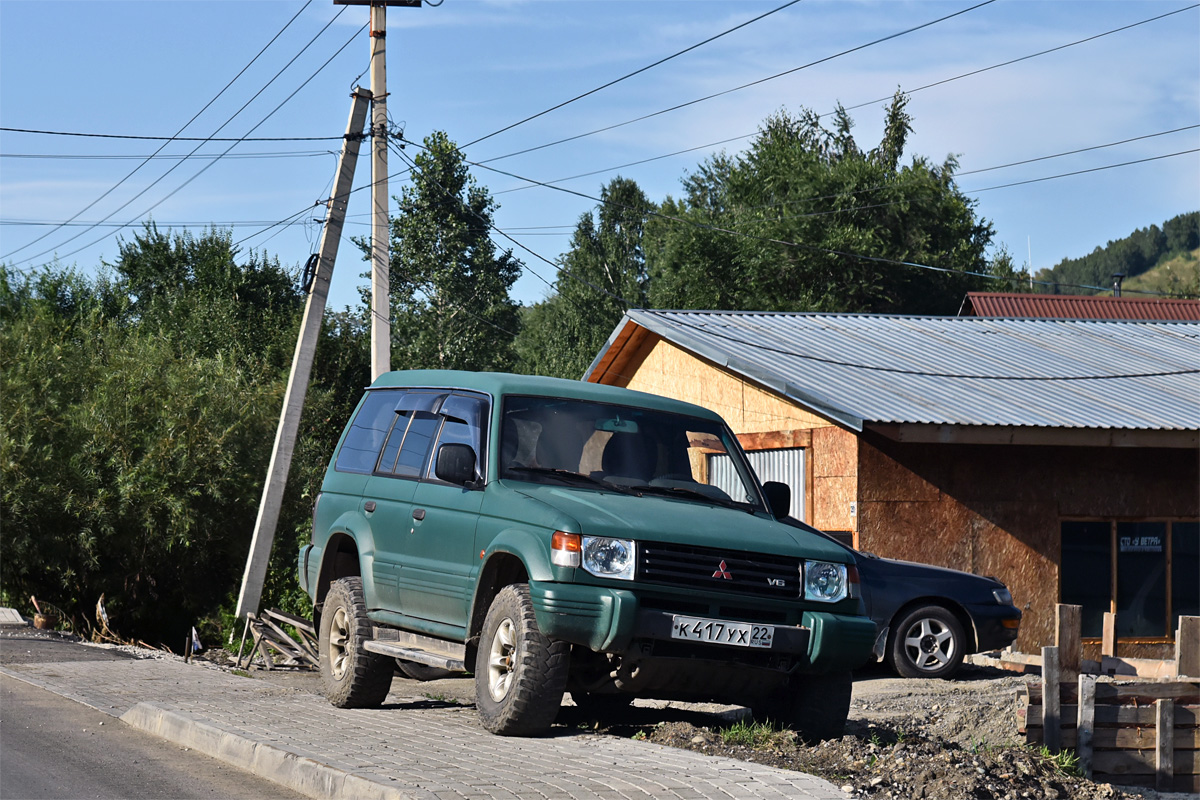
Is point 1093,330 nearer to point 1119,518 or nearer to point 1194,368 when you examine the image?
point 1194,368

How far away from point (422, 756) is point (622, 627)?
128cm

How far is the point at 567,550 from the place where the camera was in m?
7.21

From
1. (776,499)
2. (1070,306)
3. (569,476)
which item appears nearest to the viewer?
(569,476)

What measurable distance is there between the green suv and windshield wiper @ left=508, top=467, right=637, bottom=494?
0.01 m

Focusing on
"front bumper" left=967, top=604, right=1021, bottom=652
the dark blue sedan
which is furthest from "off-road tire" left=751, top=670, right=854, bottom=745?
"front bumper" left=967, top=604, right=1021, bottom=652

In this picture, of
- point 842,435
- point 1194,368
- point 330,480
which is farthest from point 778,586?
point 1194,368

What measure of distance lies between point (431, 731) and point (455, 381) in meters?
2.47

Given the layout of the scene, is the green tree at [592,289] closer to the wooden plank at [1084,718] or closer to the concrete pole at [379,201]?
the concrete pole at [379,201]

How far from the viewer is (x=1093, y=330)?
23.0 m

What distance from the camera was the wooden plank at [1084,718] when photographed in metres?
10.1

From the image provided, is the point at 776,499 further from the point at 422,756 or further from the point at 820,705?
the point at 422,756

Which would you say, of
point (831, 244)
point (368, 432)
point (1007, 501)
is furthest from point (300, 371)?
point (831, 244)

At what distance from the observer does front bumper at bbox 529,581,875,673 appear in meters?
7.09

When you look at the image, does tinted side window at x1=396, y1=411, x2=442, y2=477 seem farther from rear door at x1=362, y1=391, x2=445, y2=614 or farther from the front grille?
the front grille
